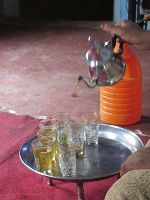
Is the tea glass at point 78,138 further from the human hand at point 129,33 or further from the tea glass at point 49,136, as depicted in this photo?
the human hand at point 129,33

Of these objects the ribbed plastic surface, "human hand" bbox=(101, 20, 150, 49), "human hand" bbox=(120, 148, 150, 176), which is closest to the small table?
"human hand" bbox=(120, 148, 150, 176)

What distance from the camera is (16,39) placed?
455 centimetres

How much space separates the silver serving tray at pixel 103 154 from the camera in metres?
1.41

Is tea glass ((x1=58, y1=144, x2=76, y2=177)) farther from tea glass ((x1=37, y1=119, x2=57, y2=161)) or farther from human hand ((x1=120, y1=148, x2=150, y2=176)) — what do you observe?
human hand ((x1=120, y1=148, x2=150, y2=176))

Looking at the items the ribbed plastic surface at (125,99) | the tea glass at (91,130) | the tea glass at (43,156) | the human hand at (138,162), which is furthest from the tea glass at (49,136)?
the ribbed plastic surface at (125,99)

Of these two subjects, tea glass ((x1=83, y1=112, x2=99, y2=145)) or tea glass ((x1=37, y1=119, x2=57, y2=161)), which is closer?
tea glass ((x1=37, y1=119, x2=57, y2=161))

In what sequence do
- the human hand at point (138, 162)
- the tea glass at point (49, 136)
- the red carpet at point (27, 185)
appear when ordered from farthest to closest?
the red carpet at point (27, 185) → the tea glass at point (49, 136) → the human hand at point (138, 162)

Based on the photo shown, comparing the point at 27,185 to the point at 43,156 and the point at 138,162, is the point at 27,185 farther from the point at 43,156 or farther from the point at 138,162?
the point at 138,162

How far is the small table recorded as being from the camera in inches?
55.0

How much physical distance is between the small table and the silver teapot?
0.29 metres

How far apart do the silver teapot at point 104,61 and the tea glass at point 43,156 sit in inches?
11.9

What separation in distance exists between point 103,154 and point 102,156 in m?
0.02

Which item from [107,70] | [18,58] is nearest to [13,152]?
[107,70]

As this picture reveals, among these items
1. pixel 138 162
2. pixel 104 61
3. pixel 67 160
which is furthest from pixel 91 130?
pixel 138 162
